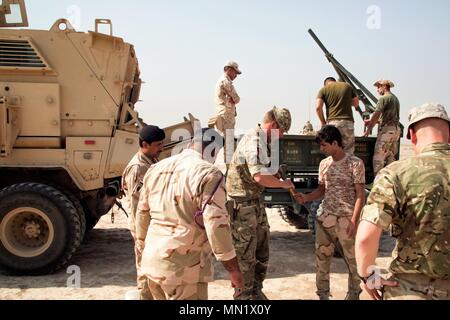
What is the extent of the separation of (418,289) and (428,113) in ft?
2.91

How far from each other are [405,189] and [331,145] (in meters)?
2.07

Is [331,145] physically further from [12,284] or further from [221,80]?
[12,284]

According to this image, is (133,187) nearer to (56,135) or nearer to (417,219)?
(56,135)

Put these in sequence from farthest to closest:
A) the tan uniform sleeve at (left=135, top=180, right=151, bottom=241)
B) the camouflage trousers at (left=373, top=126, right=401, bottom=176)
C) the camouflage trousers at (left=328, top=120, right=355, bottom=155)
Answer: the camouflage trousers at (left=373, top=126, right=401, bottom=176), the camouflage trousers at (left=328, top=120, right=355, bottom=155), the tan uniform sleeve at (left=135, top=180, right=151, bottom=241)

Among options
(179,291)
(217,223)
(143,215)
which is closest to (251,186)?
(143,215)

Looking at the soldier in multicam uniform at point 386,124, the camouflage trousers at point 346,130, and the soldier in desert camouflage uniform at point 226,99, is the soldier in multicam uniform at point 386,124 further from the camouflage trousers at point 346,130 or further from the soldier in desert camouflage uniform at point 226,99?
the soldier in desert camouflage uniform at point 226,99

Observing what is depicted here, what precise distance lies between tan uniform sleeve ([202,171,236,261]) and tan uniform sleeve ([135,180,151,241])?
0.49 meters

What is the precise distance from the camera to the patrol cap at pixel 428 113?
90.5 inches

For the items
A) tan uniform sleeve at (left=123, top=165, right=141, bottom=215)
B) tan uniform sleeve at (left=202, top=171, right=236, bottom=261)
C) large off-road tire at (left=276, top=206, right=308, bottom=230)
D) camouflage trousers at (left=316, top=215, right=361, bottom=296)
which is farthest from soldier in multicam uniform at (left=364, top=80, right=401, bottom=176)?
tan uniform sleeve at (left=202, top=171, right=236, bottom=261)

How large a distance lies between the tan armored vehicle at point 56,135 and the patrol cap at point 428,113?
4.19 metres

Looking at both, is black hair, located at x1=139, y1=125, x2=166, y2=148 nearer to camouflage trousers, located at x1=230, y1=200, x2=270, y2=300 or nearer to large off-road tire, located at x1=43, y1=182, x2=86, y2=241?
camouflage trousers, located at x1=230, y1=200, x2=270, y2=300

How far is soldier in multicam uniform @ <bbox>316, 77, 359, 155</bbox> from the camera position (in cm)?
619

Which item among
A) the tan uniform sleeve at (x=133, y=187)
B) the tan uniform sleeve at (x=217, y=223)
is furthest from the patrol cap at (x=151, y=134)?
the tan uniform sleeve at (x=217, y=223)

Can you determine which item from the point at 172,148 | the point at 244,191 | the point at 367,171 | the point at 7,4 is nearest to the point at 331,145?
the point at 244,191
